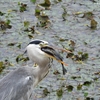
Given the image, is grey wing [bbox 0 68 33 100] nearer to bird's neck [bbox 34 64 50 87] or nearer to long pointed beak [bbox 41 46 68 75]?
bird's neck [bbox 34 64 50 87]

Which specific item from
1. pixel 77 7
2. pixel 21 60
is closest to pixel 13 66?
pixel 21 60

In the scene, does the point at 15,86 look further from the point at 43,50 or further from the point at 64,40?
the point at 64,40

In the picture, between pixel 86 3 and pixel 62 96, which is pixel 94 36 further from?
pixel 62 96

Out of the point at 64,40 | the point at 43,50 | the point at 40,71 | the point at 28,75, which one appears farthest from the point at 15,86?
the point at 64,40

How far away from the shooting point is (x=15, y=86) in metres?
7.38

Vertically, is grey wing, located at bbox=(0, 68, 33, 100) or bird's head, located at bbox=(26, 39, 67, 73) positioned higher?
bird's head, located at bbox=(26, 39, 67, 73)

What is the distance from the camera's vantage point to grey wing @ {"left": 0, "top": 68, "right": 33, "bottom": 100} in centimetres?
728

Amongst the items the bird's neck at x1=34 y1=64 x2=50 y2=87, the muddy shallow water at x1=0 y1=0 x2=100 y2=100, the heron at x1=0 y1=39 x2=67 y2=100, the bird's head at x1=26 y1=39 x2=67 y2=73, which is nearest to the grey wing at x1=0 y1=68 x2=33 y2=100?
the heron at x1=0 y1=39 x2=67 y2=100

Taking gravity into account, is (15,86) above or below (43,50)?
below

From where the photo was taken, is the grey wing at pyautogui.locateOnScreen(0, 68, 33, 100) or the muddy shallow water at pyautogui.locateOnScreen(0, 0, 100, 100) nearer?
the grey wing at pyautogui.locateOnScreen(0, 68, 33, 100)

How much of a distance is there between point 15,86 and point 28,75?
0.97ft

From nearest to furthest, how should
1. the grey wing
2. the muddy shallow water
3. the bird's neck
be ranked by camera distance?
the grey wing < the bird's neck < the muddy shallow water

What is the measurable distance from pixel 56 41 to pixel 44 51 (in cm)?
241

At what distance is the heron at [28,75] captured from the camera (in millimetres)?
7322
